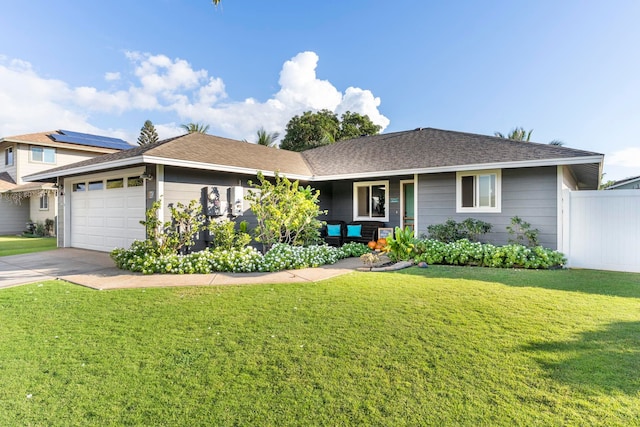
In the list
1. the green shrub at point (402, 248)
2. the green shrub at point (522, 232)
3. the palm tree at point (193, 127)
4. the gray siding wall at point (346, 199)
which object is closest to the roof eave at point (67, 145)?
the palm tree at point (193, 127)

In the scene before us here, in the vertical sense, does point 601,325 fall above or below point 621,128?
below

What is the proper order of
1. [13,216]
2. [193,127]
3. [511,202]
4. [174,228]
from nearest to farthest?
[174,228]
[511,202]
[13,216]
[193,127]

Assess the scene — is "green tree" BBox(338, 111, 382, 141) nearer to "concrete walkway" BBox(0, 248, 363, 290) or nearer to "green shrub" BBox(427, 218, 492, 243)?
"green shrub" BBox(427, 218, 492, 243)

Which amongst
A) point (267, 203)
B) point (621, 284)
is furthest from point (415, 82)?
point (621, 284)

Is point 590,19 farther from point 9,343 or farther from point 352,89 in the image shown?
point 352,89

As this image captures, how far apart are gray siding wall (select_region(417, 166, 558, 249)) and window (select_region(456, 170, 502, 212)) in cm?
12

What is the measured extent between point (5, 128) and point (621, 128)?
1372 inches

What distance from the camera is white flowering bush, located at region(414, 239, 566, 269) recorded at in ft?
25.0

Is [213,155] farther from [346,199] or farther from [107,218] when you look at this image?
[346,199]

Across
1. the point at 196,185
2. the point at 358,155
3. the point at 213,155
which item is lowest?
the point at 196,185

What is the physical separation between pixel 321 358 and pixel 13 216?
79.0 ft

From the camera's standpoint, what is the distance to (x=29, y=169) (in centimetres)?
1975

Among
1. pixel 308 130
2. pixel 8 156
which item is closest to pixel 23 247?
pixel 8 156

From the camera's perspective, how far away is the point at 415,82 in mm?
16172
